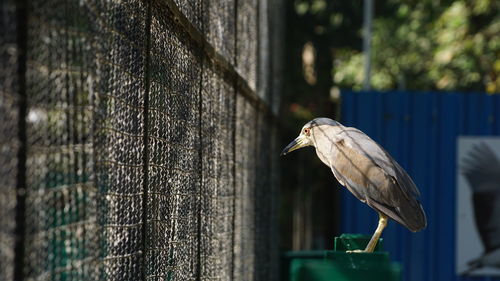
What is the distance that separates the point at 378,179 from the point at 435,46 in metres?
17.1

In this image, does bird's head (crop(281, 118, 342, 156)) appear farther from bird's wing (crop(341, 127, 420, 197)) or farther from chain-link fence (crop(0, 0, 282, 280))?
chain-link fence (crop(0, 0, 282, 280))

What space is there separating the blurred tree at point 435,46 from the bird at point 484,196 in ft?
15.4

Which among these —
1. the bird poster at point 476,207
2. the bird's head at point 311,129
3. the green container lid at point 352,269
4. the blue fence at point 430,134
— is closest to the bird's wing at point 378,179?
the bird's head at point 311,129

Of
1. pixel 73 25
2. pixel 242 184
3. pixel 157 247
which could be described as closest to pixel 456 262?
pixel 242 184

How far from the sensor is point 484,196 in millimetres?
12008

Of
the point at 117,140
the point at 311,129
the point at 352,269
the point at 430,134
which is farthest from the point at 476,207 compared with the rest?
the point at 117,140

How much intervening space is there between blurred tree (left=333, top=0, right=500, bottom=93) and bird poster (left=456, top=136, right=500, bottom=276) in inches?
184

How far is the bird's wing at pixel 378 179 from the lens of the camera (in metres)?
4.73

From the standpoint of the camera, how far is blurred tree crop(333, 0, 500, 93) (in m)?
18.3

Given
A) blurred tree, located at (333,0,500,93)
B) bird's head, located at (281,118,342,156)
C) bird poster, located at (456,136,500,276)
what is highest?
blurred tree, located at (333,0,500,93)

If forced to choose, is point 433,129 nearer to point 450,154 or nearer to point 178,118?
point 450,154

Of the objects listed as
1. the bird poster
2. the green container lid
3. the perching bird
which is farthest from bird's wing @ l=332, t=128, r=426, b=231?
the bird poster

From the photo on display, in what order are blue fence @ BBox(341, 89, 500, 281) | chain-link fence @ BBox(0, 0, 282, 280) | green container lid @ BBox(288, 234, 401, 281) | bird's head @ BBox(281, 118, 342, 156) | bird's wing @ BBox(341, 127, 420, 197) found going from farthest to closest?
blue fence @ BBox(341, 89, 500, 281)
bird's head @ BBox(281, 118, 342, 156)
bird's wing @ BBox(341, 127, 420, 197)
green container lid @ BBox(288, 234, 401, 281)
chain-link fence @ BBox(0, 0, 282, 280)

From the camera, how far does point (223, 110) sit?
488 centimetres
